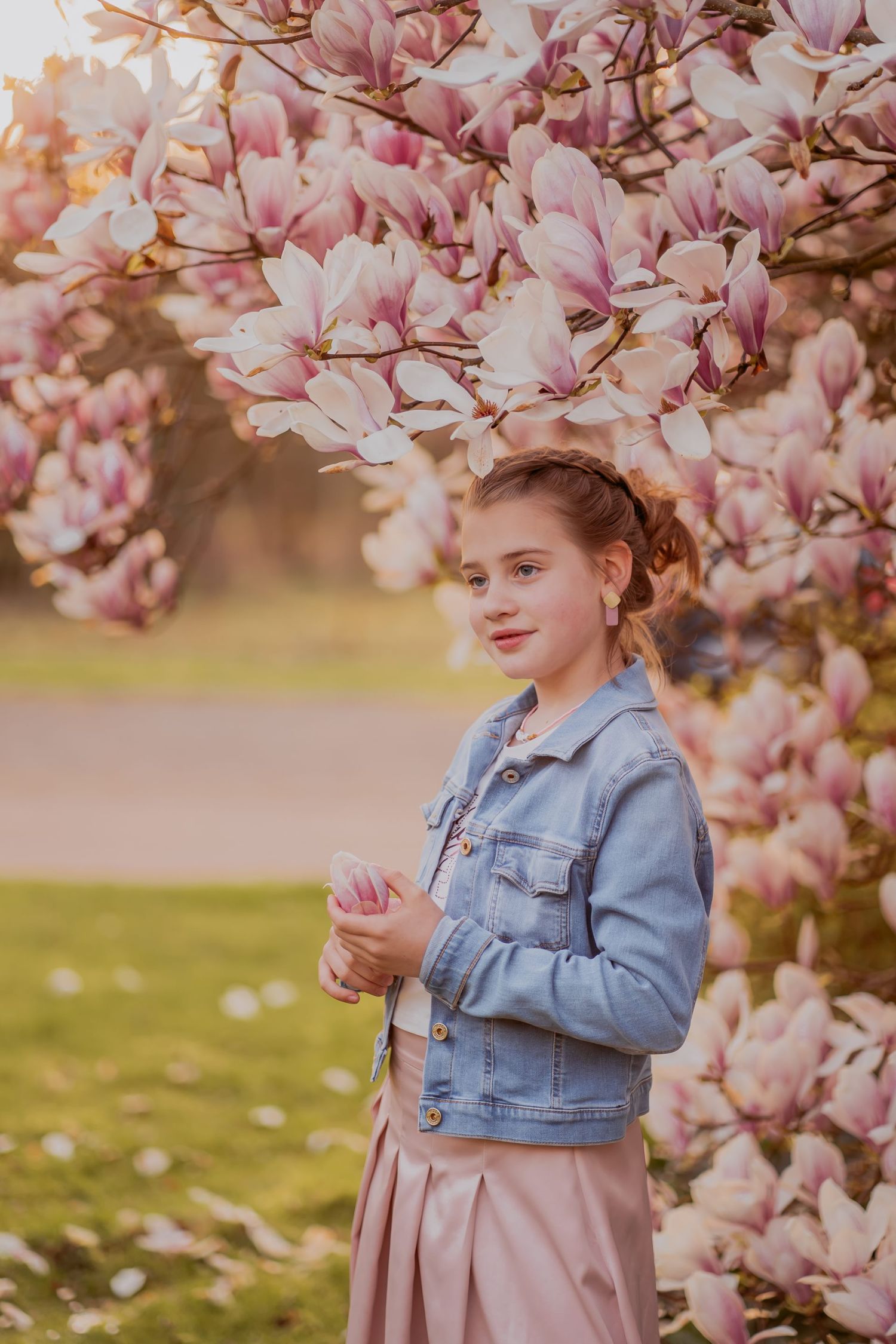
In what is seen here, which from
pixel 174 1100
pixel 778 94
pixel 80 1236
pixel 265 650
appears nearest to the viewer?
pixel 778 94

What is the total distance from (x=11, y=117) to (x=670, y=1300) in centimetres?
227

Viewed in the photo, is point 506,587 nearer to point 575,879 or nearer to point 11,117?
point 575,879

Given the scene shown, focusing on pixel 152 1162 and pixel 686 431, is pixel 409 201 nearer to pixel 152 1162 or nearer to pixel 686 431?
pixel 686 431

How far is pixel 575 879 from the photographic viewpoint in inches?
55.7

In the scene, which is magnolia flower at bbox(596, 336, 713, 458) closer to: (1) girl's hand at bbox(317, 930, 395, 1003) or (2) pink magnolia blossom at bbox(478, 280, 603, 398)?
(2) pink magnolia blossom at bbox(478, 280, 603, 398)

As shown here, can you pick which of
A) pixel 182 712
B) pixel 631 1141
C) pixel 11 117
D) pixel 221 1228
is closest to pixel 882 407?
pixel 631 1141

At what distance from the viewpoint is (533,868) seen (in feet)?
4.70

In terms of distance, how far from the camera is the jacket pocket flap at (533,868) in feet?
4.61

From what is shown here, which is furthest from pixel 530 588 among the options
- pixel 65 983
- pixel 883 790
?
pixel 65 983

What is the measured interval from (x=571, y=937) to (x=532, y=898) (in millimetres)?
61

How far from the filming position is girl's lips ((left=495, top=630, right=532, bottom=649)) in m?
1.47

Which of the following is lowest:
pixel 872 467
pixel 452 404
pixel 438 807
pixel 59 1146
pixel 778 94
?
pixel 59 1146

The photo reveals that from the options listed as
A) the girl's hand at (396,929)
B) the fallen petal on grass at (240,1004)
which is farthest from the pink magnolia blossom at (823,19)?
the fallen petal on grass at (240,1004)

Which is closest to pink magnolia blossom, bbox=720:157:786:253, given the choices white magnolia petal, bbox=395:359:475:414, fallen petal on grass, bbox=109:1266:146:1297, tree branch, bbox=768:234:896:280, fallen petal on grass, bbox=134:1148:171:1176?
tree branch, bbox=768:234:896:280
